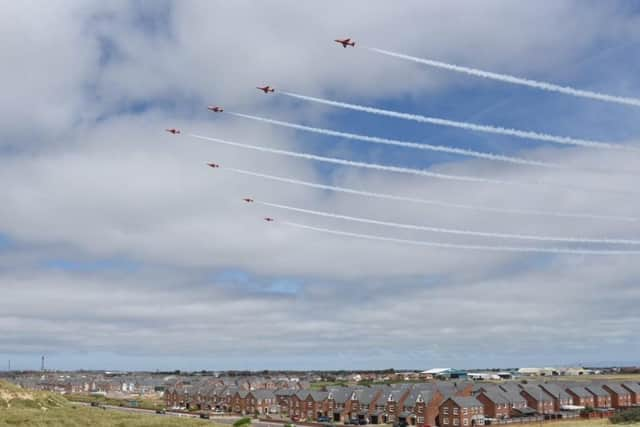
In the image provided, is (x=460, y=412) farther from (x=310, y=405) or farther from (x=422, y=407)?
(x=310, y=405)

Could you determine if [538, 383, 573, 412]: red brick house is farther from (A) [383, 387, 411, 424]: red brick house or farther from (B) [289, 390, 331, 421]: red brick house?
(B) [289, 390, 331, 421]: red brick house

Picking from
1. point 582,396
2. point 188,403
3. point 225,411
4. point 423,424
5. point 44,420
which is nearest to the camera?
point 44,420

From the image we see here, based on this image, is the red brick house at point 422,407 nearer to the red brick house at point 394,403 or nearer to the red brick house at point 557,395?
the red brick house at point 394,403

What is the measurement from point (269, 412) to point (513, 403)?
209 ft

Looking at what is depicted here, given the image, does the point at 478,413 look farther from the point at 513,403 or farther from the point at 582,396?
the point at 582,396

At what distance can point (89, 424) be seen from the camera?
82.8 meters

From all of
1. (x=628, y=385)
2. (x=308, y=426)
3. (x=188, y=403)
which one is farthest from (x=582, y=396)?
(x=188, y=403)

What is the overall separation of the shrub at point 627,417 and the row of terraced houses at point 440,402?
1271 cm

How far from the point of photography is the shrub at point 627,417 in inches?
4815

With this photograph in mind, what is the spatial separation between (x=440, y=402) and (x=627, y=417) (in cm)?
3431

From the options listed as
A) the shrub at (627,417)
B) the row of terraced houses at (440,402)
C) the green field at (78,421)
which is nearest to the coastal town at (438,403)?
the row of terraced houses at (440,402)

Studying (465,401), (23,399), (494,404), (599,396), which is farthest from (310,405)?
(599,396)

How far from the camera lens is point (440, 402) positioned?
424ft

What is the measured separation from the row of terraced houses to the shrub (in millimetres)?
12707
